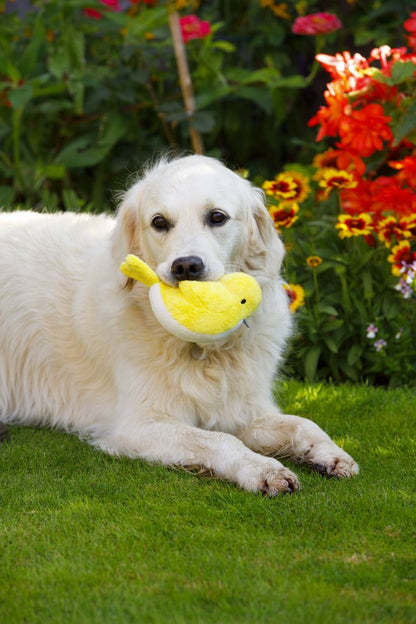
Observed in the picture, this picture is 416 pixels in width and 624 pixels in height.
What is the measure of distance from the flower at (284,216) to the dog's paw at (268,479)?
67.6 inches

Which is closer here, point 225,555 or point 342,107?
point 225,555

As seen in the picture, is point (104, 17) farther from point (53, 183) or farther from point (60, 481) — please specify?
point (60, 481)

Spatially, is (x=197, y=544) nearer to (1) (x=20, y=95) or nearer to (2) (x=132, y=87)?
(1) (x=20, y=95)

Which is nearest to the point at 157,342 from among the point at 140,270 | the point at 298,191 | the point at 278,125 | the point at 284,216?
the point at 140,270

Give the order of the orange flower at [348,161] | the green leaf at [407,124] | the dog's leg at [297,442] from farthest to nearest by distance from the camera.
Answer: the orange flower at [348,161] < the green leaf at [407,124] < the dog's leg at [297,442]

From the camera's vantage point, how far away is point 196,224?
3.23 meters

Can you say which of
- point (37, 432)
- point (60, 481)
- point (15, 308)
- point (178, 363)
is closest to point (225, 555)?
point (60, 481)

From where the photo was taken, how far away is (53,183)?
6637mm

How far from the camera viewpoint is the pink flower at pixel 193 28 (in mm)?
5969

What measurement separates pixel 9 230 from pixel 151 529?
2.08 meters

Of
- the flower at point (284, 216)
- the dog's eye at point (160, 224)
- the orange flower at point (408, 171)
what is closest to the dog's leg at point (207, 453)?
the dog's eye at point (160, 224)

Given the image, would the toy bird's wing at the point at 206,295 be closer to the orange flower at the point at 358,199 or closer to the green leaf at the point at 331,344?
the green leaf at the point at 331,344

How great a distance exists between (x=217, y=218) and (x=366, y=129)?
157cm

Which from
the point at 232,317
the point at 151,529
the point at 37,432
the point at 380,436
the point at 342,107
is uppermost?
the point at 342,107
